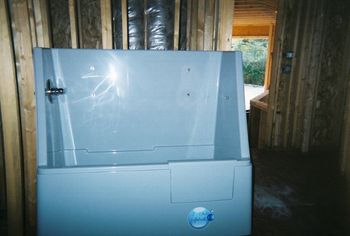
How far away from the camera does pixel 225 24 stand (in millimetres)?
1436

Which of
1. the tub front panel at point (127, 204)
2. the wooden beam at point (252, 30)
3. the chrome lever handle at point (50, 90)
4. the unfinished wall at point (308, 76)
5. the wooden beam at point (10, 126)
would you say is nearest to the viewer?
the tub front panel at point (127, 204)

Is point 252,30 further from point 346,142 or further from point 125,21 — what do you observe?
point 125,21

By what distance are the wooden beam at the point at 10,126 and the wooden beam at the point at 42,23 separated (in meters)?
0.14

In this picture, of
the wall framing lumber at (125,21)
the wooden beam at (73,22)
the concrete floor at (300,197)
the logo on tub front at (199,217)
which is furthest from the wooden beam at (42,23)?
the concrete floor at (300,197)

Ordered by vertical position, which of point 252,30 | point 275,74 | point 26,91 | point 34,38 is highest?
point 252,30

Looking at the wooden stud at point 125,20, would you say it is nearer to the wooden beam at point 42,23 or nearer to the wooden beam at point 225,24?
the wooden beam at point 42,23

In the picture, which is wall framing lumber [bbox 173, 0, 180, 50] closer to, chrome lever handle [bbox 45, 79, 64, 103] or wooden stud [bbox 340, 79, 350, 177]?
chrome lever handle [bbox 45, 79, 64, 103]

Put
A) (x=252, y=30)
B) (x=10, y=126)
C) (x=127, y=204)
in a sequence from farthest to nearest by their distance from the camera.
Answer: (x=252, y=30)
(x=10, y=126)
(x=127, y=204)

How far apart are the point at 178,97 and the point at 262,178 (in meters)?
1.69

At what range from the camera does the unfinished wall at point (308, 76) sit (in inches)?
116

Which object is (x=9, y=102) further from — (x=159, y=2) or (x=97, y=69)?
(x=159, y=2)

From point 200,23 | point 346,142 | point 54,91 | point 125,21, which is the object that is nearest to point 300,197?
point 346,142

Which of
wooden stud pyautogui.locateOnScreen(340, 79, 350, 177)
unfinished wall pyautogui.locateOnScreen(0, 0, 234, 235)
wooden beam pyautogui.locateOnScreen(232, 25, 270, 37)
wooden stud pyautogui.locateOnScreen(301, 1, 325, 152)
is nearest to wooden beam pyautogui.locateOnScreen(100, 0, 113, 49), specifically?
unfinished wall pyautogui.locateOnScreen(0, 0, 234, 235)

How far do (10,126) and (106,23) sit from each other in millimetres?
785
